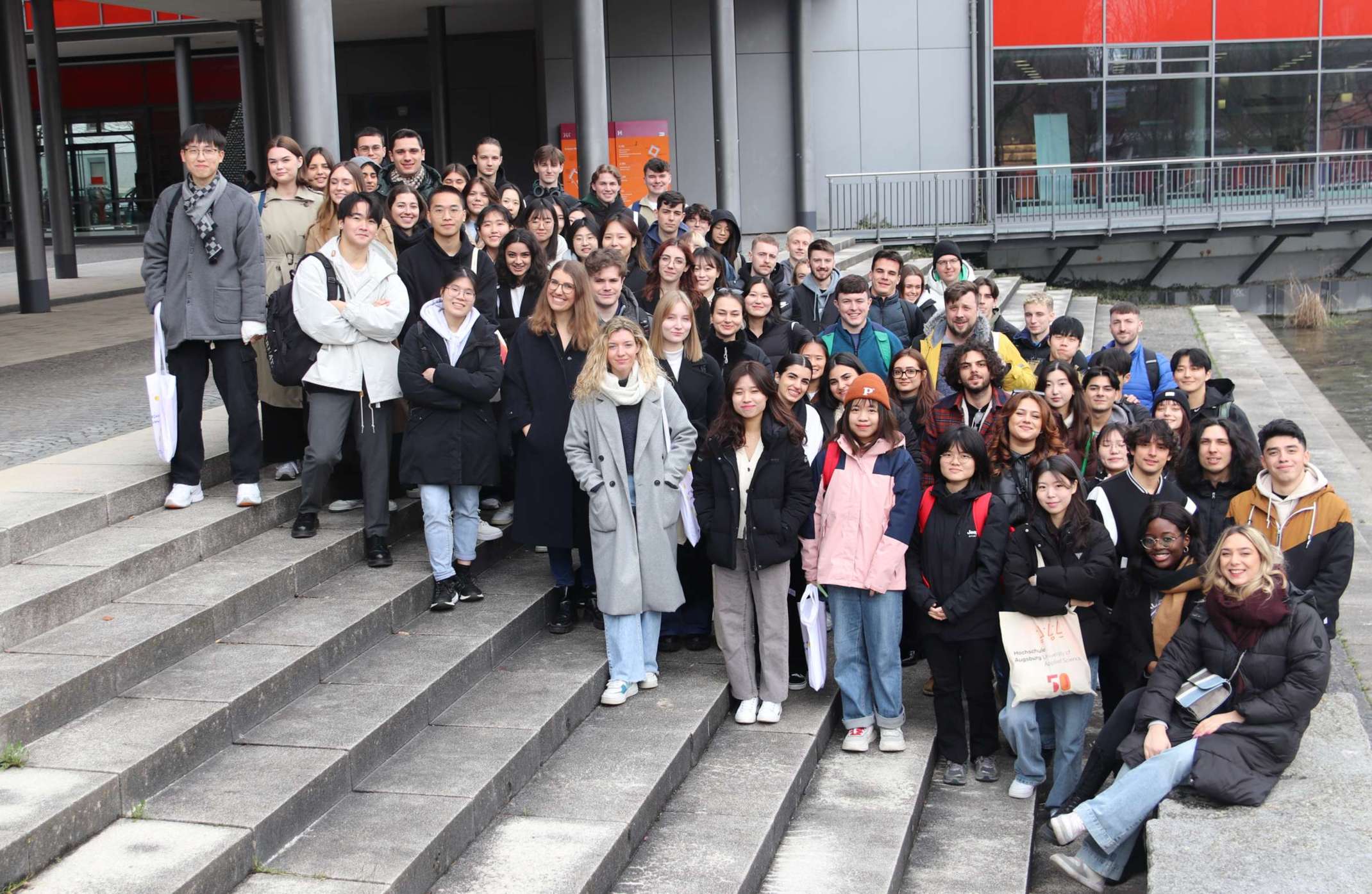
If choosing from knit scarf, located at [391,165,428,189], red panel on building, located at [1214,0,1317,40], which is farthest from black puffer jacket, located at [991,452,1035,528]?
red panel on building, located at [1214,0,1317,40]

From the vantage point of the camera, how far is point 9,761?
443cm

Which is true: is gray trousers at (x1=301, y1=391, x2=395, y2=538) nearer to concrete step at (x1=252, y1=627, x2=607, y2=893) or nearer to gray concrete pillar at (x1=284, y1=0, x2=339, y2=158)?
concrete step at (x1=252, y1=627, x2=607, y2=893)

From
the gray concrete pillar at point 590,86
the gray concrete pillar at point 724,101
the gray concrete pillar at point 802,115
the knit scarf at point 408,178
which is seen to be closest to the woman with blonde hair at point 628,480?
the knit scarf at point 408,178

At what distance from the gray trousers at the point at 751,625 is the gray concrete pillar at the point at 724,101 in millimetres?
13436

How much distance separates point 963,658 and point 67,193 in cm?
1808

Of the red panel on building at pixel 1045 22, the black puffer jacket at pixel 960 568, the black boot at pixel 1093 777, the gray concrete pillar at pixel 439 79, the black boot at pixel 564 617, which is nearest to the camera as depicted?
the black boot at pixel 1093 777

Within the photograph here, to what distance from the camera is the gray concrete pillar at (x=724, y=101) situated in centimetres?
1877

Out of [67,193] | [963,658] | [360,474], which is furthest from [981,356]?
[67,193]

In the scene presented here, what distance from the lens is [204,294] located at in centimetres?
641

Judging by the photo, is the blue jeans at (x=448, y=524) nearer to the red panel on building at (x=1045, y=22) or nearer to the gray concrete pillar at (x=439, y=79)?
the gray concrete pillar at (x=439, y=79)

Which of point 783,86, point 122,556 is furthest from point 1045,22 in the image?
point 122,556

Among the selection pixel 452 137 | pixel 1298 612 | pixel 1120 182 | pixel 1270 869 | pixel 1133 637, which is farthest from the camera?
pixel 452 137

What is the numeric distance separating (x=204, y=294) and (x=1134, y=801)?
4.54 meters

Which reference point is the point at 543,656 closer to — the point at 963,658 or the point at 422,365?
the point at 422,365
